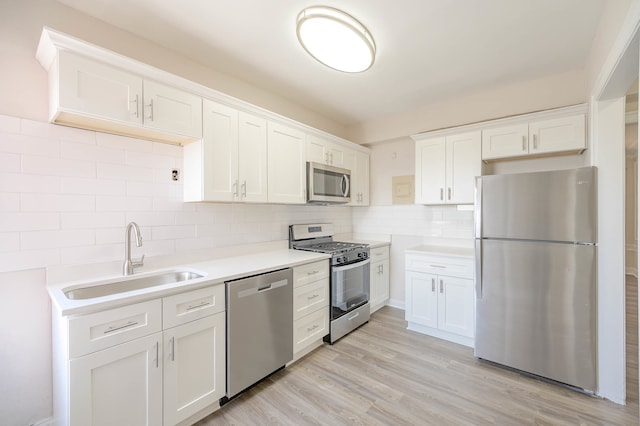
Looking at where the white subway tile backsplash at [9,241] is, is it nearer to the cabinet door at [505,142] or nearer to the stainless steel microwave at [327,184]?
the stainless steel microwave at [327,184]

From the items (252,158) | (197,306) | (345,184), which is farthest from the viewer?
(345,184)

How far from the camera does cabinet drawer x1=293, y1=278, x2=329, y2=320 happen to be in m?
2.42

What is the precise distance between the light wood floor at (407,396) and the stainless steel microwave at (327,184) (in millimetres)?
1603

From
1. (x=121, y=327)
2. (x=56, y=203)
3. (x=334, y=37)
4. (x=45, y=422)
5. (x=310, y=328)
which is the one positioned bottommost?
(x=45, y=422)

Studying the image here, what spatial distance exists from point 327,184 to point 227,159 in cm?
129

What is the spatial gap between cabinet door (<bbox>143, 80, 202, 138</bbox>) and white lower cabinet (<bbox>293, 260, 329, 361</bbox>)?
4.66 ft

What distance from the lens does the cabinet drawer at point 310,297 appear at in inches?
95.4

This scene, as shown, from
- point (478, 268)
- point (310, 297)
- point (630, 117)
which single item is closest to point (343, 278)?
point (310, 297)

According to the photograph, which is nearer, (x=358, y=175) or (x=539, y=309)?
(x=539, y=309)

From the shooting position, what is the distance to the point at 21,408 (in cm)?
157

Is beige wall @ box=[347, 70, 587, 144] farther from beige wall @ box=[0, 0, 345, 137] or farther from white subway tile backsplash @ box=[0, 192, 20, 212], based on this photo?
white subway tile backsplash @ box=[0, 192, 20, 212]

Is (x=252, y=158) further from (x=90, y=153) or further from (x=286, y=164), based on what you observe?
(x=90, y=153)

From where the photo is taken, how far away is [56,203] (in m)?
1.69

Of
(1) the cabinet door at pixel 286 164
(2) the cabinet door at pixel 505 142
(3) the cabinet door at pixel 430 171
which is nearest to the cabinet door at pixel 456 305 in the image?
(3) the cabinet door at pixel 430 171
